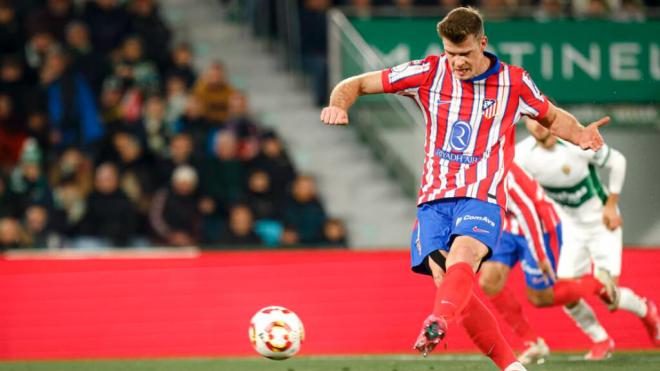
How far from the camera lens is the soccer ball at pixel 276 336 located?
24.8 ft

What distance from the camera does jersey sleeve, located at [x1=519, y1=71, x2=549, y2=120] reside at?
22.8 feet

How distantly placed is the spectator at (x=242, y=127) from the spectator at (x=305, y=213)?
2.75 feet

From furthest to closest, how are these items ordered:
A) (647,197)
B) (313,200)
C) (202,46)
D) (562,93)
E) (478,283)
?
(202,46) < (562,93) < (313,200) < (647,197) < (478,283)

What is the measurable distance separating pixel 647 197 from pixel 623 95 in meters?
2.39

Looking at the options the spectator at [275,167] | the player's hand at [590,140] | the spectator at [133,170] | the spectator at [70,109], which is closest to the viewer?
the player's hand at [590,140]

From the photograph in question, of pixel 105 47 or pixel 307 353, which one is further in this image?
pixel 105 47

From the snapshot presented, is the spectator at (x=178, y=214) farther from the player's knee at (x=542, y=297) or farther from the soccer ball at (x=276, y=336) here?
the soccer ball at (x=276, y=336)

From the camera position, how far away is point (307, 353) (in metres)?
10.5

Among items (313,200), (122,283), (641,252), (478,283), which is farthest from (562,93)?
(122,283)

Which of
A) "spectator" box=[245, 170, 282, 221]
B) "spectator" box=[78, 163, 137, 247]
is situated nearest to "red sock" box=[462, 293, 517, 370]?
"spectator" box=[245, 170, 282, 221]

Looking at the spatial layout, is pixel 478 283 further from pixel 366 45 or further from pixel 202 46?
pixel 202 46

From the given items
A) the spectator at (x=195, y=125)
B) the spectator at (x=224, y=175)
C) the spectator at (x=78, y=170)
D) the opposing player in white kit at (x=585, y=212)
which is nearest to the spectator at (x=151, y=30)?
the spectator at (x=195, y=125)

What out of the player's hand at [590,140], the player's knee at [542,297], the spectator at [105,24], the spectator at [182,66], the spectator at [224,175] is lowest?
the player's knee at [542,297]

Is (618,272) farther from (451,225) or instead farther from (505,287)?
(451,225)
